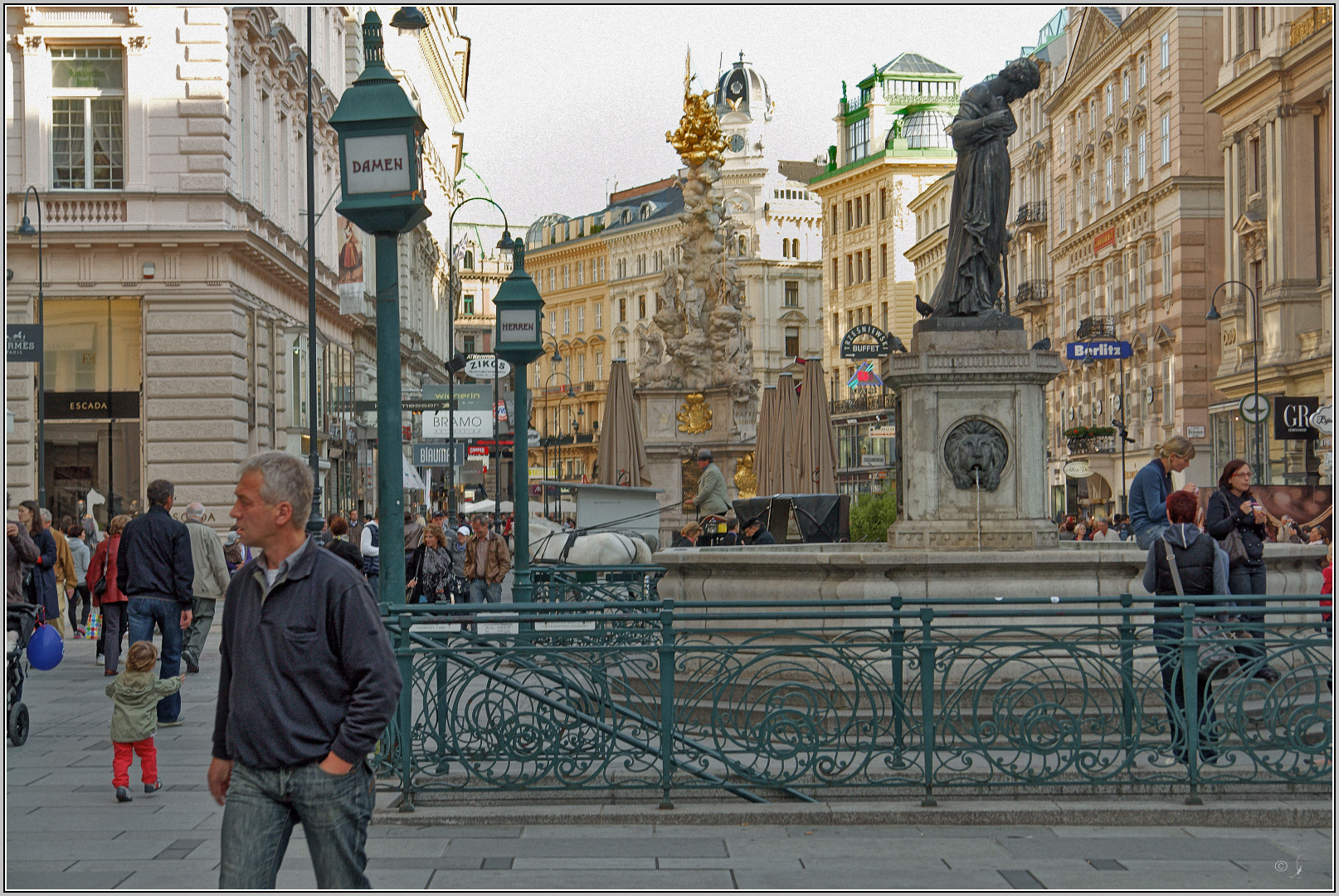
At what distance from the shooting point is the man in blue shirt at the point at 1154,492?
11.2 meters

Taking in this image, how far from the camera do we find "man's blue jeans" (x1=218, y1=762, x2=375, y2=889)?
16.1 ft

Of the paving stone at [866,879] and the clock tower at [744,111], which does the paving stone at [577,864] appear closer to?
the paving stone at [866,879]

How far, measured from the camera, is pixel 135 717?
9578mm

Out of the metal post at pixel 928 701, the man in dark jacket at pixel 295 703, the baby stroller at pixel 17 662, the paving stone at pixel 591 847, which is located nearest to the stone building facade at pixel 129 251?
the baby stroller at pixel 17 662

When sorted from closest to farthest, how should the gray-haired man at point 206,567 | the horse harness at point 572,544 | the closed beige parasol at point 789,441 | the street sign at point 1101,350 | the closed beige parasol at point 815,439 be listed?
the gray-haired man at point 206,567, the horse harness at point 572,544, the closed beige parasol at point 815,439, the closed beige parasol at point 789,441, the street sign at point 1101,350

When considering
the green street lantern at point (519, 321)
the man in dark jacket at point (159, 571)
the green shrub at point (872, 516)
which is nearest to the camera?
the man in dark jacket at point (159, 571)

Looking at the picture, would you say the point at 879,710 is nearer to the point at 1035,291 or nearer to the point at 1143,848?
the point at 1143,848

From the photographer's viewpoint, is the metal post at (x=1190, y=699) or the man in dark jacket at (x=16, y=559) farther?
the man in dark jacket at (x=16, y=559)

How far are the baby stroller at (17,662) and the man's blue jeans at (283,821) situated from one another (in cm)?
740

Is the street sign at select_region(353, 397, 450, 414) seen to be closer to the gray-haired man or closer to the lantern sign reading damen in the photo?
the lantern sign reading damen

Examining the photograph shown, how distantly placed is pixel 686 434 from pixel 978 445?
1191 inches

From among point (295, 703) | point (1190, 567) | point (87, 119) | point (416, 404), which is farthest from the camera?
point (416, 404)

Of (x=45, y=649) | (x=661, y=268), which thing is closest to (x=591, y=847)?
(x=45, y=649)

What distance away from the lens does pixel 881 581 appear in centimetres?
1109
